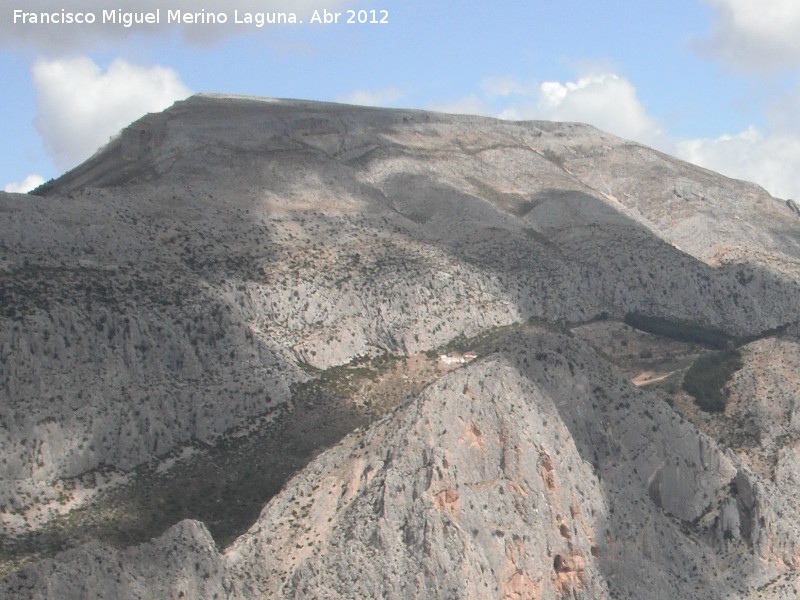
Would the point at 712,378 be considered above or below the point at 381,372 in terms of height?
below

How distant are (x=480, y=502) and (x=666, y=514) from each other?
14340 millimetres

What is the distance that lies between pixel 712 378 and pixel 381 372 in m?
20.5

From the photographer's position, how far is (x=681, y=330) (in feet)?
499

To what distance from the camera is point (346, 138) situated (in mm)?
173875

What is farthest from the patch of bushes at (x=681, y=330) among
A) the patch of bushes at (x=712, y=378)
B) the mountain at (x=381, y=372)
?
the patch of bushes at (x=712, y=378)

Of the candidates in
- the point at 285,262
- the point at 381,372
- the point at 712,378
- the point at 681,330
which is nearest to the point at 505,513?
the point at 712,378

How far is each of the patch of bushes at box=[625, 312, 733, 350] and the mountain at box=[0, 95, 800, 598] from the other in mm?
434

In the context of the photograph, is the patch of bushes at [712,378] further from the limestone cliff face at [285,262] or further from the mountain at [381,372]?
the limestone cliff face at [285,262]

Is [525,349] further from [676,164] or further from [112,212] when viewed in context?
[676,164]

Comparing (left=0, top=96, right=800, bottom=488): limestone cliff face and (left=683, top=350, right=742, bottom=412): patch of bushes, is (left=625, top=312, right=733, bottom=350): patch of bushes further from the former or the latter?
(left=683, top=350, right=742, bottom=412): patch of bushes

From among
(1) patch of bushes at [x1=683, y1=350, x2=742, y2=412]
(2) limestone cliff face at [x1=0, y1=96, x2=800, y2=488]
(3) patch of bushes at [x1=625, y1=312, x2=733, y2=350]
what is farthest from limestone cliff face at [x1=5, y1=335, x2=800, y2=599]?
(3) patch of bushes at [x1=625, y1=312, x2=733, y2=350]

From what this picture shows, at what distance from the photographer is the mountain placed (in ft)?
280

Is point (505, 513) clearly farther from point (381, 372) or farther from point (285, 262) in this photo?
point (285, 262)

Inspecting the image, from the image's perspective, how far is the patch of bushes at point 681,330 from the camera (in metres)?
150
